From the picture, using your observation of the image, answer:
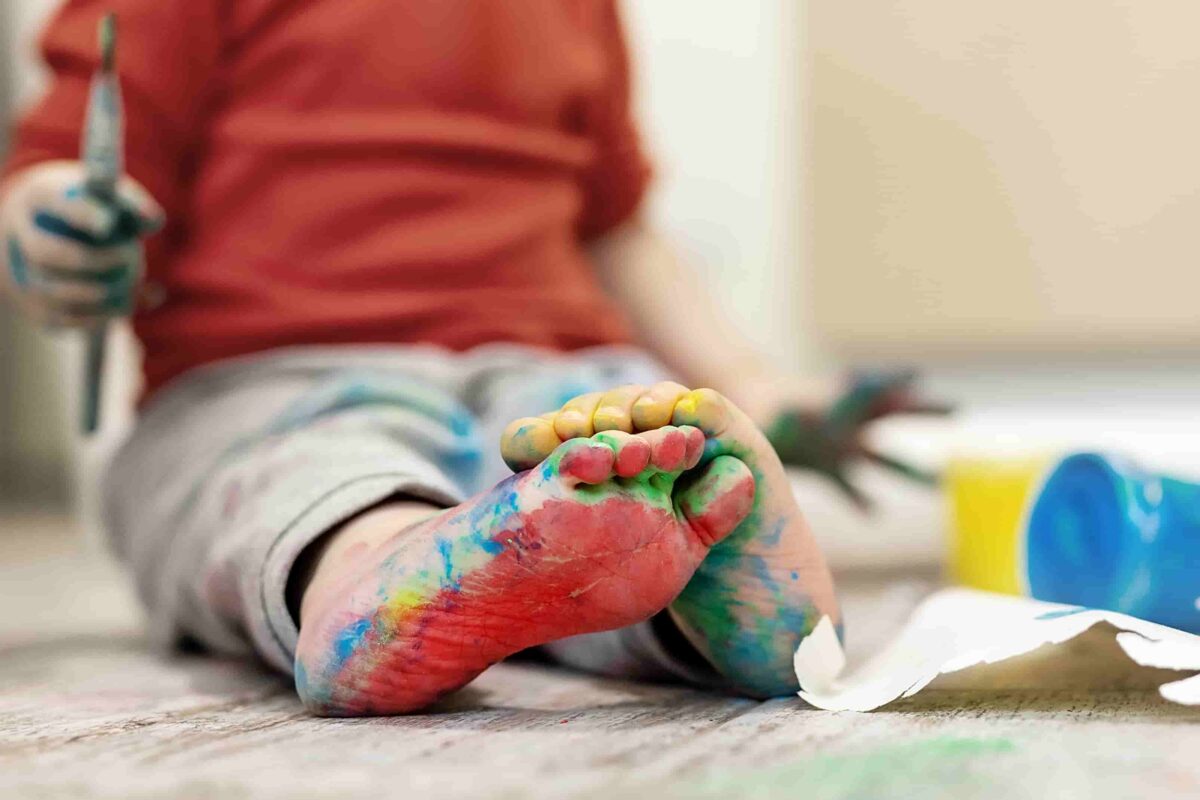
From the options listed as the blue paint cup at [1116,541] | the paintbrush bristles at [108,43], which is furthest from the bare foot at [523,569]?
the paintbrush bristles at [108,43]

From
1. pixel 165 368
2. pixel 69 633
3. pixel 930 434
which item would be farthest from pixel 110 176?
pixel 930 434

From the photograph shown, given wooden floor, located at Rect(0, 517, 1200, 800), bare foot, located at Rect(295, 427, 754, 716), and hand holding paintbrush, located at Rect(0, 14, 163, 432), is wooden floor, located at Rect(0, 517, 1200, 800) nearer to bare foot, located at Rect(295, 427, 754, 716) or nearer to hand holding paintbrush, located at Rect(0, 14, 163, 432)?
bare foot, located at Rect(295, 427, 754, 716)

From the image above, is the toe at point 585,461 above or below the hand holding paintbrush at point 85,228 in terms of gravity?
below

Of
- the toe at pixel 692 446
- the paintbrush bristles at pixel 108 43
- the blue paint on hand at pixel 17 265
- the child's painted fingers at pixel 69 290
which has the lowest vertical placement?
the toe at pixel 692 446

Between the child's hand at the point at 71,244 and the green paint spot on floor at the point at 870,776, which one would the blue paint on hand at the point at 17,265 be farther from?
the green paint spot on floor at the point at 870,776

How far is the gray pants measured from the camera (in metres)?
0.55

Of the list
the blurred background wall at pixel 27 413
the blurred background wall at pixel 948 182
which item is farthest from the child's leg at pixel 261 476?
the blurred background wall at pixel 27 413

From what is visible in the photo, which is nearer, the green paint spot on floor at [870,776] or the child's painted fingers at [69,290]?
the green paint spot on floor at [870,776]

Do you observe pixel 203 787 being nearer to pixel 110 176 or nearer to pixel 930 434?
pixel 110 176

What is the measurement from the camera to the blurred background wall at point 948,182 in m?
1.66

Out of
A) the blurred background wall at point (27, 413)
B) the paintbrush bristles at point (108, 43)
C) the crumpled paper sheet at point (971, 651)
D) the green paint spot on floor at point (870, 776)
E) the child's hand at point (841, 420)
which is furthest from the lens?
the blurred background wall at point (27, 413)

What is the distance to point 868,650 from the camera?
63cm

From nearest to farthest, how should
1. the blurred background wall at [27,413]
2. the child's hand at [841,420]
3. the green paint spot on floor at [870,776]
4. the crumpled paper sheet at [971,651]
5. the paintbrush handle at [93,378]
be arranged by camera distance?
the green paint spot on floor at [870,776] < the crumpled paper sheet at [971,651] < the paintbrush handle at [93,378] < the child's hand at [841,420] < the blurred background wall at [27,413]

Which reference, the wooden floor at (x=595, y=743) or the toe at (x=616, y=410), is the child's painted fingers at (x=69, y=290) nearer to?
the wooden floor at (x=595, y=743)
